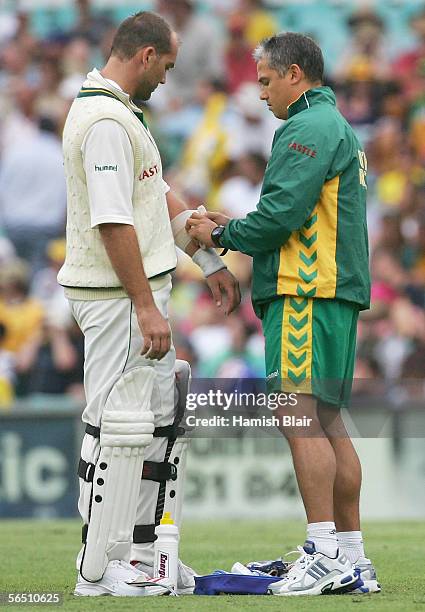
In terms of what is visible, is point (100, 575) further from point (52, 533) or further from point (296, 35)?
point (52, 533)

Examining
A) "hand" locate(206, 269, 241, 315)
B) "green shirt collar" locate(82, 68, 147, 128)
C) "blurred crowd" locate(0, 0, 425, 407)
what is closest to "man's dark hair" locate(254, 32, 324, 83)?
"green shirt collar" locate(82, 68, 147, 128)

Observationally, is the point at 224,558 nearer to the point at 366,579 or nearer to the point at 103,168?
the point at 366,579

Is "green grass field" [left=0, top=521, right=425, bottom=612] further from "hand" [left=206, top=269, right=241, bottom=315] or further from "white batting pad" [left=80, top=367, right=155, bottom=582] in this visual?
"hand" [left=206, top=269, right=241, bottom=315]

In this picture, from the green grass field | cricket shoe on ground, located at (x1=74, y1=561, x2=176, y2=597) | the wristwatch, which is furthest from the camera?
the wristwatch

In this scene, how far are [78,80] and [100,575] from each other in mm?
10030

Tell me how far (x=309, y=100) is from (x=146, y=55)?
2.26 ft

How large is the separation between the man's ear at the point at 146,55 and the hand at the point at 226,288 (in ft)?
3.27

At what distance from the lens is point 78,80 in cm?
1441

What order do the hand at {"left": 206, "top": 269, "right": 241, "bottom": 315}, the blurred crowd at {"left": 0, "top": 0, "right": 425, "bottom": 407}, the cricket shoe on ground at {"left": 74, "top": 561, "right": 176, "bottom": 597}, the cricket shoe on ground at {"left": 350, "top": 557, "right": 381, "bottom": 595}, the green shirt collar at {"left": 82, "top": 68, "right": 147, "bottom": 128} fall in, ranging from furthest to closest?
the blurred crowd at {"left": 0, "top": 0, "right": 425, "bottom": 407}, the hand at {"left": 206, "top": 269, "right": 241, "bottom": 315}, the green shirt collar at {"left": 82, "top": 68, "right": 147, "bottom": 128}, the cricket shoe on ground at {"left": 350, "top": 557, "right": 381, "bottom": 595}, the cricket shoe on ground at {"left": 74, "top": 561, "right": 176, "bottom": 597}

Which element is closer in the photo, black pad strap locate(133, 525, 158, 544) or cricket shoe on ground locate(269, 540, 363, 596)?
cricket shoe on ground locate(269, 540, 363, 596)

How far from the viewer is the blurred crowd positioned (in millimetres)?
11938

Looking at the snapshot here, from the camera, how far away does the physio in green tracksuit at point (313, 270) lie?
520 cm

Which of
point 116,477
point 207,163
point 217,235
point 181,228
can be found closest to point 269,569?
point 116,477

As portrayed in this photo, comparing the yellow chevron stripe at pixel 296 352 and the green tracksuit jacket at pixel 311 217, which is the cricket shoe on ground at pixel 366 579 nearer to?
the yellow chevron stripe at pixel 296 352
